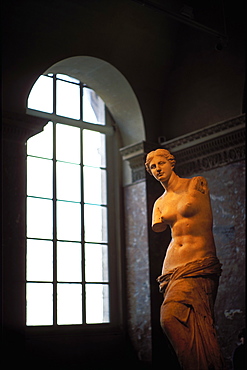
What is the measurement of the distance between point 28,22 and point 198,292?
517 cm

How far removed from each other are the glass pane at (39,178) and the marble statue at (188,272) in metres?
3.79

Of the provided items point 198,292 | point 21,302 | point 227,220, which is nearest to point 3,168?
point 21,302

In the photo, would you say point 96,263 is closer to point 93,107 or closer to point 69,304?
point 69,304

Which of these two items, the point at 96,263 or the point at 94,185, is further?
the point at 94,185

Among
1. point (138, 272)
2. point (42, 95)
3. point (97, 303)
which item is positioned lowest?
point (97, 303)

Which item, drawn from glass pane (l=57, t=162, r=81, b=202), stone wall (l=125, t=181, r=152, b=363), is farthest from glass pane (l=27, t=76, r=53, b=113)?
stone wall (l=125, t=181, r=152, b=363)

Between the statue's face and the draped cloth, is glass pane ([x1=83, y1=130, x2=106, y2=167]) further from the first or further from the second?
the draped cloth

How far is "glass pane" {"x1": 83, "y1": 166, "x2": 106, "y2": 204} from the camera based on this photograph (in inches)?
382

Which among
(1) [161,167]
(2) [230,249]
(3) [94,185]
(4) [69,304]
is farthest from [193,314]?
(3) [94,185]

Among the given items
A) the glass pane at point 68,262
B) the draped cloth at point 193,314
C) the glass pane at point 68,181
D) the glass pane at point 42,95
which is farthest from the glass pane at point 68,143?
the draped cloth at point 193,314

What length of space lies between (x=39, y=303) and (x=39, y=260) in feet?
2.09

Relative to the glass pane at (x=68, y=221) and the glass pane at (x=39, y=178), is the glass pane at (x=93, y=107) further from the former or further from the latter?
the glass pane at (x=68, y=221)

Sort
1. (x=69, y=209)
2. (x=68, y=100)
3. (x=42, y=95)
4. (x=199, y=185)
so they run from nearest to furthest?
(x=199, y=185), (x=69, y=209), (x=42, y=95), (x=68, y=100)

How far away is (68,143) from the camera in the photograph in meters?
9.64
